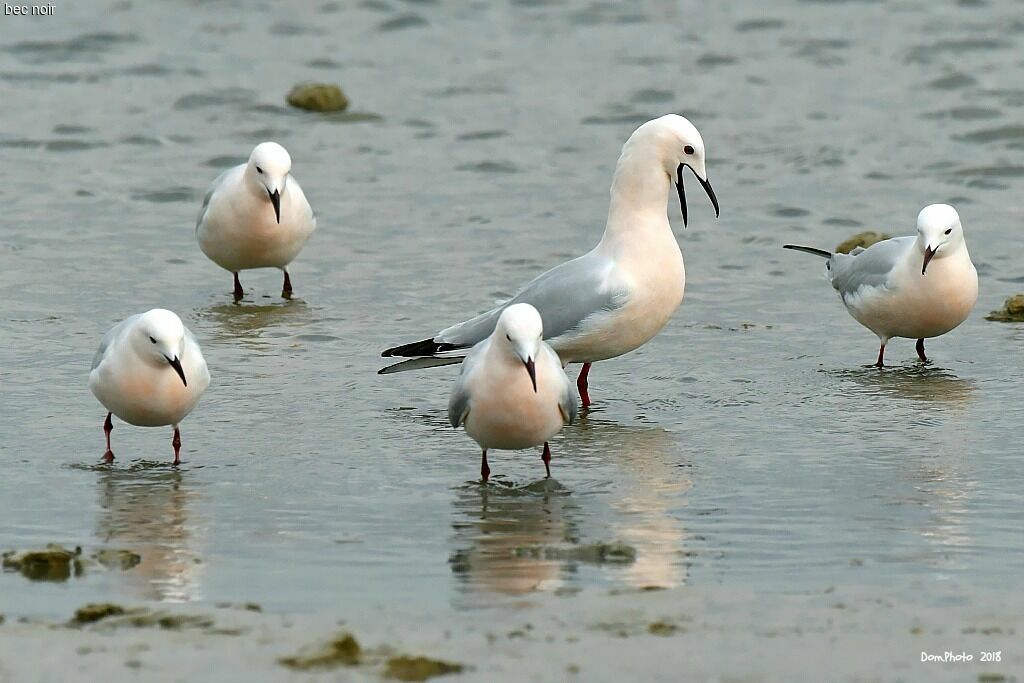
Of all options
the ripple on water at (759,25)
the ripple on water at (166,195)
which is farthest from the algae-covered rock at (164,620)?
the ripple on water at (759,25)

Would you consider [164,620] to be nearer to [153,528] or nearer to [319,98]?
[153,528]

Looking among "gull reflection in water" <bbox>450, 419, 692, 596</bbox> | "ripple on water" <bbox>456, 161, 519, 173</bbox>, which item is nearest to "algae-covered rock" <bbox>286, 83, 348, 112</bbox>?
"ripple on water" <bbox>456, 161, 519, 173</bbox>

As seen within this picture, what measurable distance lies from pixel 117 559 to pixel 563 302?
10.0ft

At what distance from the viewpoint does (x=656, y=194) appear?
878cm

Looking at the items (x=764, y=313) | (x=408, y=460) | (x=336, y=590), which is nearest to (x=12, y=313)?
(x=408, y=460)

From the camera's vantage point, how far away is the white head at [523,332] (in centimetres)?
659

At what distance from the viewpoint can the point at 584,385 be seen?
8.58 meters

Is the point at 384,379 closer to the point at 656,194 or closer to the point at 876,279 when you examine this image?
the point at 656,194

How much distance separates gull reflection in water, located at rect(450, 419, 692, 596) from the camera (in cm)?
586

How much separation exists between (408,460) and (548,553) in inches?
55.3

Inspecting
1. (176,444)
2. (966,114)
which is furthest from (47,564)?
(966,114)

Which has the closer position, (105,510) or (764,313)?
(105,510)

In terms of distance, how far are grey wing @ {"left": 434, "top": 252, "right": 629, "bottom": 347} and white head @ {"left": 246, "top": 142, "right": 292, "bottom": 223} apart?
2.43 m

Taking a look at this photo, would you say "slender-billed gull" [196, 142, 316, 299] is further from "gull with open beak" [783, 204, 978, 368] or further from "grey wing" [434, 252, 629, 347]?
"gull with open beak" [783, 204, 978, 368]
